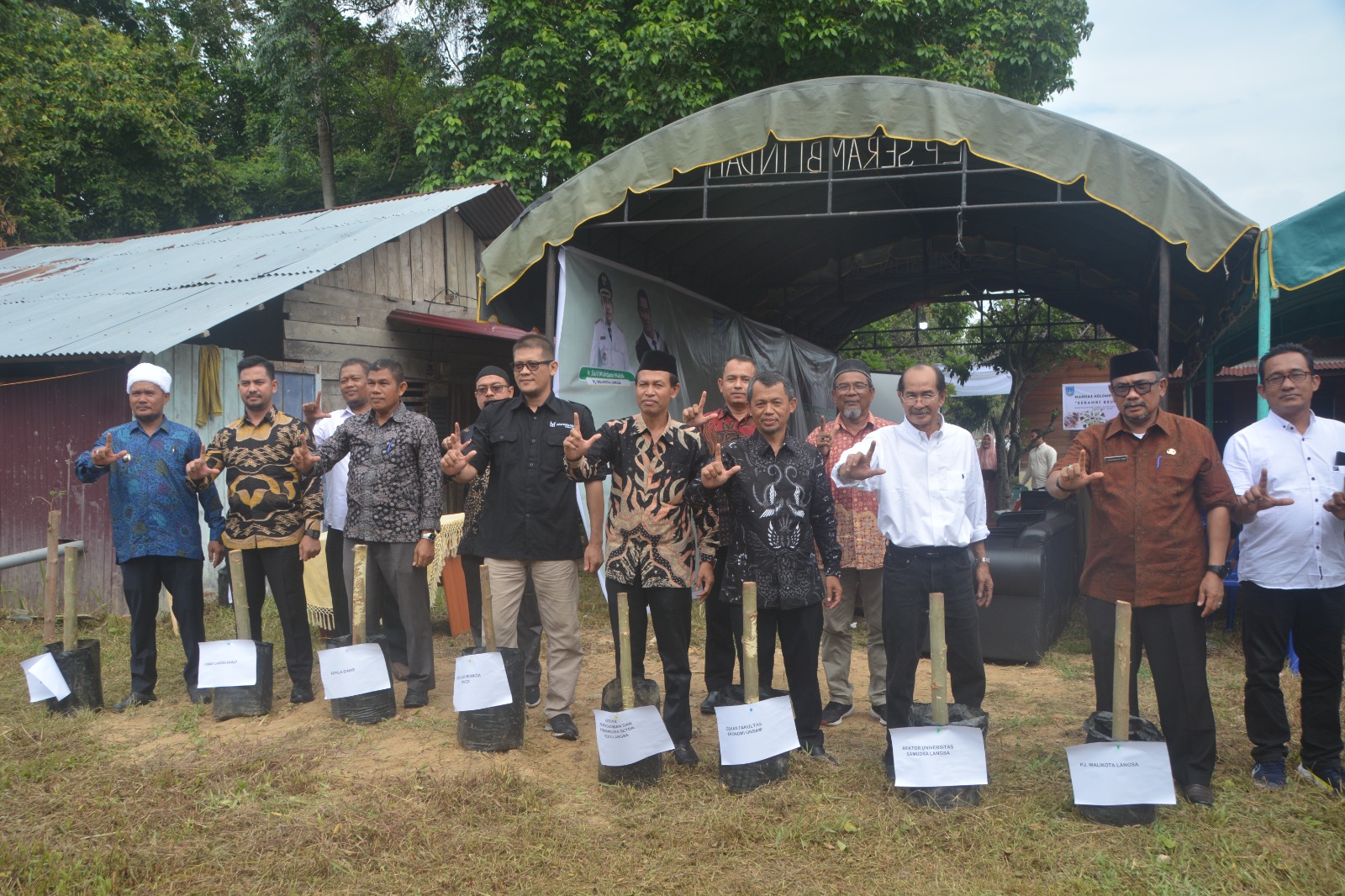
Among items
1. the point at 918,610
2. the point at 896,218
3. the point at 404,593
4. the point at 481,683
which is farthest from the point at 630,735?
the point at 896,218

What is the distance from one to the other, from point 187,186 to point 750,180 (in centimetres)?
1677

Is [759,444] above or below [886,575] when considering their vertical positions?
above

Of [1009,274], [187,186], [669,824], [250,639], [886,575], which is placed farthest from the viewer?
[187,186]

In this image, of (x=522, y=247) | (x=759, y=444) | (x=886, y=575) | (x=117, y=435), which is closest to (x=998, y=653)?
(x=886, y=575)

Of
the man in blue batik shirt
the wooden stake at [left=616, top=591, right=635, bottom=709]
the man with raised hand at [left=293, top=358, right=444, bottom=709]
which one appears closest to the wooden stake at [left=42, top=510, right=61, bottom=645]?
the man in blue batik shirt

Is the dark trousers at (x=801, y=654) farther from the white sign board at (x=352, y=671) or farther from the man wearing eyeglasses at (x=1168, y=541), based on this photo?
the white sign board at (x=352, y=671)

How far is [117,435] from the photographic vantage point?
5.17 metres

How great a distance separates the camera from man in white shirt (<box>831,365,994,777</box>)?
13.0 ft

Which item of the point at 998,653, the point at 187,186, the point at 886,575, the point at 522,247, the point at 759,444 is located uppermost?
the point at 187,186

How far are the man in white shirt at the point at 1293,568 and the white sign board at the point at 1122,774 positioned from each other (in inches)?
31.3

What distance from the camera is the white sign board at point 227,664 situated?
15.8 ft

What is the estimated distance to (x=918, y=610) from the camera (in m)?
3.99

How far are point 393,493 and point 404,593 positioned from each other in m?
0.55

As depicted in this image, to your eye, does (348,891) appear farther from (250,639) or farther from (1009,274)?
(1009,274)
